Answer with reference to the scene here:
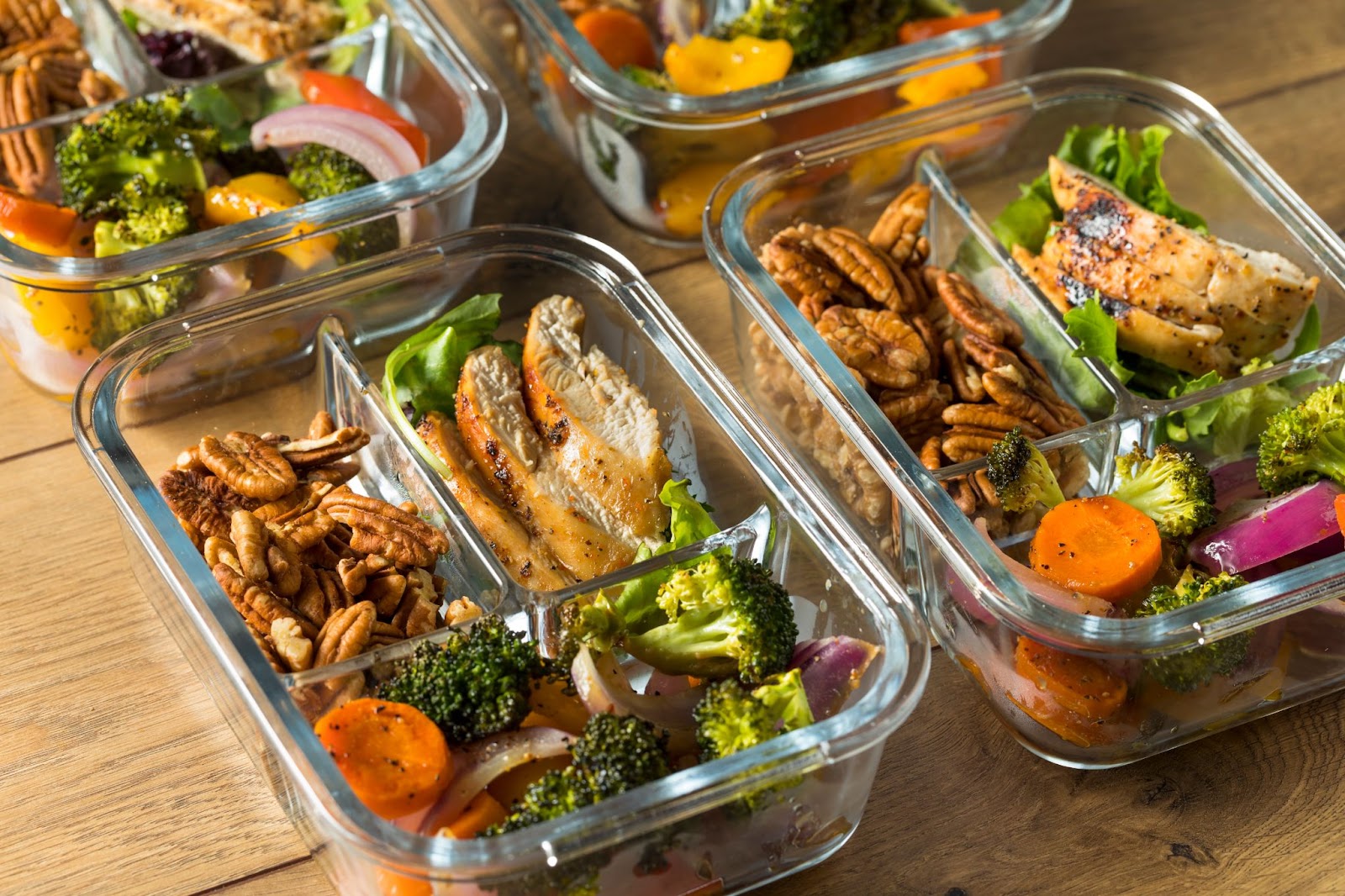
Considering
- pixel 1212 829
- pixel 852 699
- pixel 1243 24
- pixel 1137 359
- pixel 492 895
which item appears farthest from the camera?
pixel 1243 24

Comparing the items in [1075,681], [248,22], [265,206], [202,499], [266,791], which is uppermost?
[248,22]

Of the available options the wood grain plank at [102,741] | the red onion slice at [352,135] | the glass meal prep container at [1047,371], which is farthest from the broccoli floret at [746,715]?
the red onion slice at [352,135]

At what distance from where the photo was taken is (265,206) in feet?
7.47

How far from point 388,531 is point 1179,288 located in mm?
1156

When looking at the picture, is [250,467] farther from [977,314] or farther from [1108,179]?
[1108,179]

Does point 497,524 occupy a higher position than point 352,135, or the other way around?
point 352,135

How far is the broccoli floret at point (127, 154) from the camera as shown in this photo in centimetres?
230

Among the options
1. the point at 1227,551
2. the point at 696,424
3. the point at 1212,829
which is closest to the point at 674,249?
the point at 696,424

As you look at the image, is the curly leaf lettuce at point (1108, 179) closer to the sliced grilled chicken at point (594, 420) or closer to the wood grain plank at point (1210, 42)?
the wood grain plank at point (1210, 42)

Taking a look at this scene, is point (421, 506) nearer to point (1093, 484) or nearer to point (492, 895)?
point (492, 895)

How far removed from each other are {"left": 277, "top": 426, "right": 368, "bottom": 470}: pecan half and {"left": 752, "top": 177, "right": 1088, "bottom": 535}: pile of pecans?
0.58m

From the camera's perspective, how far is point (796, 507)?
1.82m

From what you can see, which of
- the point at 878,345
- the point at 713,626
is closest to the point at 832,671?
the point at 713,626

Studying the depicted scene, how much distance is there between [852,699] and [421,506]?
651mm
